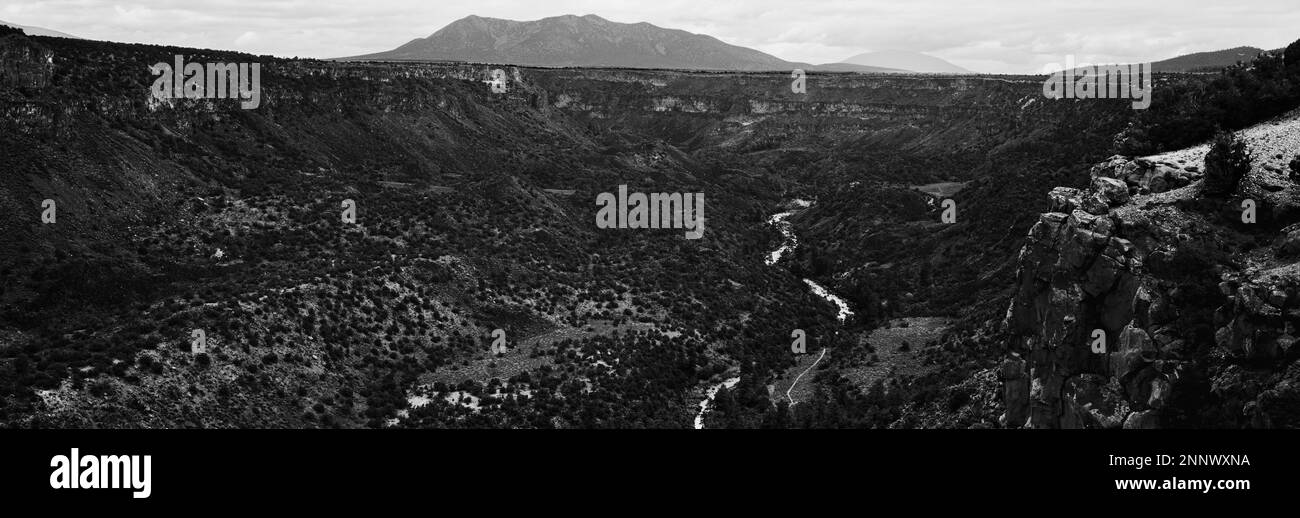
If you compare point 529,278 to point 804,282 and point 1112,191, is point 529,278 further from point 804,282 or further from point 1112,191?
point 1112,191

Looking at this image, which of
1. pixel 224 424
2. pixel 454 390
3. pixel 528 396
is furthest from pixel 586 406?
pixel 224 424

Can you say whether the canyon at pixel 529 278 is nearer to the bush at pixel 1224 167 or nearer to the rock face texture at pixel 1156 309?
the rock face texture at pixel 1156 309

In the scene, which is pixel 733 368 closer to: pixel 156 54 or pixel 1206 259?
pixel 1206 259

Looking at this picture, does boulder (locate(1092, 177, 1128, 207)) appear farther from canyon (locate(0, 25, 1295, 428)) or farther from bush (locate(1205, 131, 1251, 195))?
bush (locate(1205, 131, 1251, 195))

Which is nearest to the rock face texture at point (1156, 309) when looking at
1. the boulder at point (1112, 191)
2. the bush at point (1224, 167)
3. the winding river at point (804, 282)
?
the boulder at point (1112, 191)

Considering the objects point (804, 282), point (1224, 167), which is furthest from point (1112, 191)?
point (804, 282)

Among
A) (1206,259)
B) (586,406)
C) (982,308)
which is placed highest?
(1206,259)
